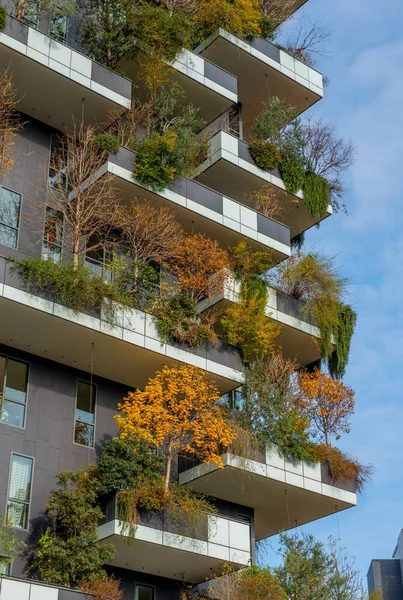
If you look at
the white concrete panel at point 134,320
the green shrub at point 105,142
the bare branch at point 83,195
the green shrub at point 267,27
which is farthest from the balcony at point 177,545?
the green shrub at point 267,27

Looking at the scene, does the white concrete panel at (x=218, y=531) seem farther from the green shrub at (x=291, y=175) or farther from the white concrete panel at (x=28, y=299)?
the green shrub at (x=291, y=175)

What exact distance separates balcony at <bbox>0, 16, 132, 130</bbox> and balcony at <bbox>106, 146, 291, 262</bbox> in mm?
1865

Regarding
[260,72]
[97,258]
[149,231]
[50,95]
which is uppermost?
[260,72]

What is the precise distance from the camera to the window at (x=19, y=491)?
2570cm

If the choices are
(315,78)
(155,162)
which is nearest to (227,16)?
(315,78)

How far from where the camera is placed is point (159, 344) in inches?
1137

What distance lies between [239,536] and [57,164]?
1325 centimetres

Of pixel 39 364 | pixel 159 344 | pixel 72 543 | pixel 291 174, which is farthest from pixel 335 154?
pixel 72 543

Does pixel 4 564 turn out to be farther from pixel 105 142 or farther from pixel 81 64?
pixel 81 64

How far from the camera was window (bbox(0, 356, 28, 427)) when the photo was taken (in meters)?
27.2

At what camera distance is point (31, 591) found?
880 inches

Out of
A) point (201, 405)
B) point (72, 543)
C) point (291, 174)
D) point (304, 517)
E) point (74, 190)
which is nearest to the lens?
point (72, 543)

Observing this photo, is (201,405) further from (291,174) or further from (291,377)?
(291,174)

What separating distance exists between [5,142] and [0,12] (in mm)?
4047
